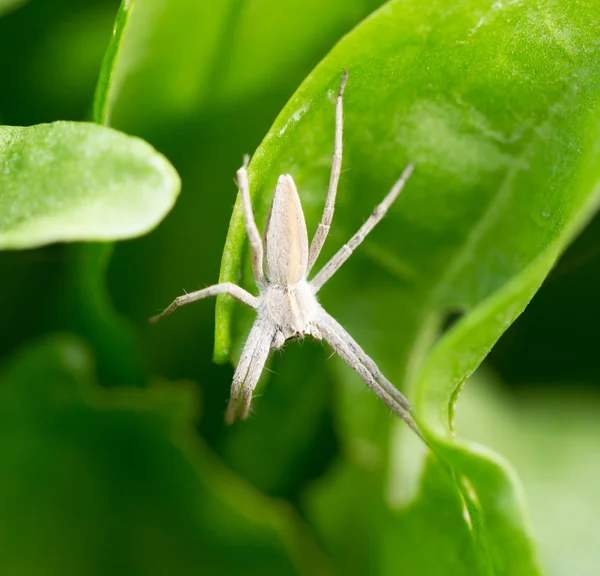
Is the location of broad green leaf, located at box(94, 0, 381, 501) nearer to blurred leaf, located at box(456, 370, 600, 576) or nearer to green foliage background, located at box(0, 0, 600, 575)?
green foliage background, located at box(0, 0, 600, 575)

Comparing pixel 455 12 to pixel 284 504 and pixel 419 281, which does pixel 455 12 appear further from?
pixel 284 504

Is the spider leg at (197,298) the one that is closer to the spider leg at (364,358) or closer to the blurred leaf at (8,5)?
the spider leg at (364,358)

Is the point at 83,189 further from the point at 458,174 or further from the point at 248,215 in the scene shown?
the point at 458,174

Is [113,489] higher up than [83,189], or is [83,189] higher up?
[83,189]

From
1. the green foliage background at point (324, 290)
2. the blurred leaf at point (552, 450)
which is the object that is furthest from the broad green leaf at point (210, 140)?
the blurred leaf at point (552, 450)

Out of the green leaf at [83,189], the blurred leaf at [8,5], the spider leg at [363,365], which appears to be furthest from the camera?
the spider leg at [363,365]

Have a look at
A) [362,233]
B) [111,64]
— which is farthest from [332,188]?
[111,64]
